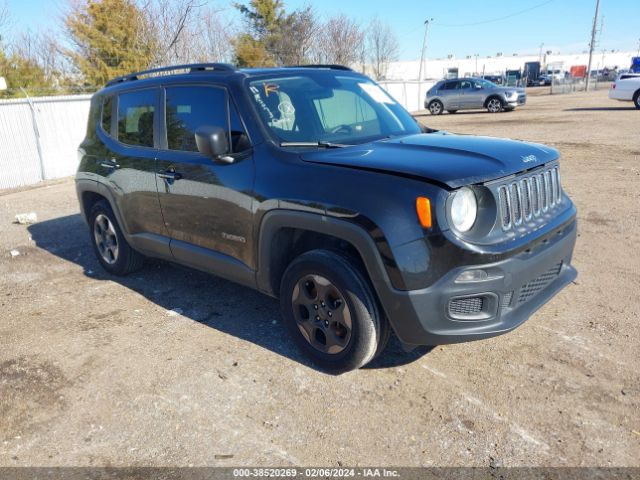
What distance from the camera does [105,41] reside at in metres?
23.3

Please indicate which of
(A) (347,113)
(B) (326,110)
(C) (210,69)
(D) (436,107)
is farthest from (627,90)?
(C) (210,69)

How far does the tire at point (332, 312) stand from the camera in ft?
10.4

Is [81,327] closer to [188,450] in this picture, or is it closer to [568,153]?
[188,450]

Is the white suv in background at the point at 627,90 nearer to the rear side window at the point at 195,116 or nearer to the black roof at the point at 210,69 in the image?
the black roof at the point at 210,69

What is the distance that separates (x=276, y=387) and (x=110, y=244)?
297 centimetres

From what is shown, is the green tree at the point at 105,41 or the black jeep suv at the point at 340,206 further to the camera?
the green tree at the point at 105,41

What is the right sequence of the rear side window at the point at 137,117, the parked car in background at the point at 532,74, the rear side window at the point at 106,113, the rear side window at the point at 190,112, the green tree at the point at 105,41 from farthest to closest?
the parked car in background at the point at 532,74 < the green tree at the point at 105,41 < the rear side window at the point at 106,113 < the rear side window at the point at 137,117 < the rear side window at the point at 190,112

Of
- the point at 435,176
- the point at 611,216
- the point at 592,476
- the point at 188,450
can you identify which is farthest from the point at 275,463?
the point at 611,216

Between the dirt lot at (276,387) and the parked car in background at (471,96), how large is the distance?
22517 millimetres

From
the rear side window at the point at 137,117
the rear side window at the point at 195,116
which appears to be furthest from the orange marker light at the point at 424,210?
the rear side window at the point at 137,117

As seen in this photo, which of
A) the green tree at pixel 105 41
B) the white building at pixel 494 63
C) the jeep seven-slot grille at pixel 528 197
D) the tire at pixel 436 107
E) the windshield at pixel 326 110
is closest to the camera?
the jeep seven-slot grille at pixel 528 197

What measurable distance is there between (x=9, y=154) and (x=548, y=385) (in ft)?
39.4

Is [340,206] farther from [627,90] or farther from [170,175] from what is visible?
[627,90]

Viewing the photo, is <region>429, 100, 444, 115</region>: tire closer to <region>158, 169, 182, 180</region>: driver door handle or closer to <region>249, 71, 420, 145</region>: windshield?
<region>249, 71, 420, 145</region>: windshield
